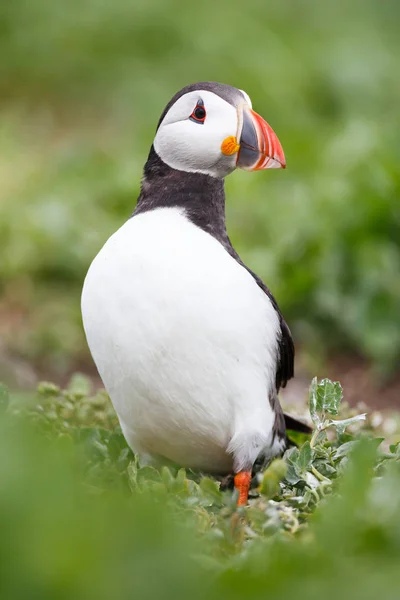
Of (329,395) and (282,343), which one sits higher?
(282,343)

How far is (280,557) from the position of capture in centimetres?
252

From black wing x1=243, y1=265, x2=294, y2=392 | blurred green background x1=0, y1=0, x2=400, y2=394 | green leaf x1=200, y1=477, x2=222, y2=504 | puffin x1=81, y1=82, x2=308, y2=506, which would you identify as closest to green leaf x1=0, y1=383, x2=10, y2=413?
puffin x1=81, y1=82, x2=308, y2=506

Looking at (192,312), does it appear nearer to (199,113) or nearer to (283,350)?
(283,350)

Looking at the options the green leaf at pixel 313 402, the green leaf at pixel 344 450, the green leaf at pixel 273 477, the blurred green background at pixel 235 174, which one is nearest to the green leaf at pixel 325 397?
the green leaf at pixel 313 402

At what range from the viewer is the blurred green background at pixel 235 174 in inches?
285

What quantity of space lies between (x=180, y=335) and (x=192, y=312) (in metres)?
0.08

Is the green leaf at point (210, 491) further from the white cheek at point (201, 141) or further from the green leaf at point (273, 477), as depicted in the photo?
the white cheek at point (201, 141)

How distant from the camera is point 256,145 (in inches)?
147

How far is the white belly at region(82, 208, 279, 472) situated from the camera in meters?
3.54

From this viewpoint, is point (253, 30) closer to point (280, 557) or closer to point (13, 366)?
point (13, 366)

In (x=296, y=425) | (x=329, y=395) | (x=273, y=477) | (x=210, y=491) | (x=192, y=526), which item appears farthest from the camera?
(x=296, y=425)

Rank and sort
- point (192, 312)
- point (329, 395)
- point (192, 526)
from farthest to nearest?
point (329, 395), point (192, 312), point (192, 526)

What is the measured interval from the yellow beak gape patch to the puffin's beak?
0.02m

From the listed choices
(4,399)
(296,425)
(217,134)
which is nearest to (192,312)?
(217,134)
